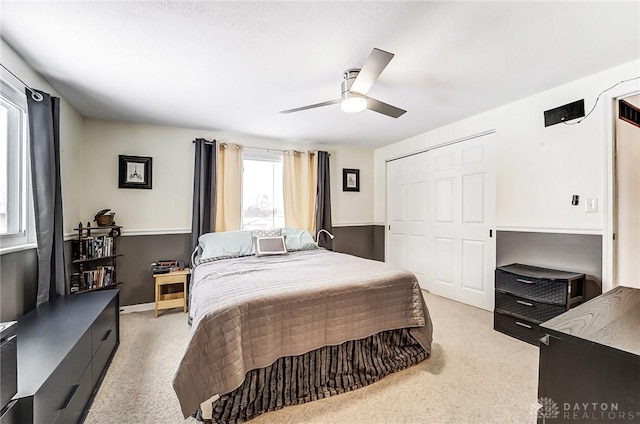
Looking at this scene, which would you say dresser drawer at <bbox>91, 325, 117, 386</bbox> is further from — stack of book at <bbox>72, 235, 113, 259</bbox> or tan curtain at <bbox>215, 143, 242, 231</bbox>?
tan curtain at <bbox>215, 143, 242, 231</bbox>

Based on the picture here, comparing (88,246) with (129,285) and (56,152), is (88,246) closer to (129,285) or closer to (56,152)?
(129,285)

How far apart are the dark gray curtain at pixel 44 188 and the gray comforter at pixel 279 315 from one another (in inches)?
43.2

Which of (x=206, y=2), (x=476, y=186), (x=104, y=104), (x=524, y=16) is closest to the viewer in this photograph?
(x=206, y=2)

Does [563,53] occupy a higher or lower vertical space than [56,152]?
higher

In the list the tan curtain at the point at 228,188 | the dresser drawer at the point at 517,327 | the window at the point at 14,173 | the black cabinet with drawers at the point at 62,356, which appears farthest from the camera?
the tan curtain at the point at 228,188

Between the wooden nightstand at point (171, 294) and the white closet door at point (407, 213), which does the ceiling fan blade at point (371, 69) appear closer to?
the white closet door at point (407, 213)

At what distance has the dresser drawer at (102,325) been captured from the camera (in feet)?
5.96

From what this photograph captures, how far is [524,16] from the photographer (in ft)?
5.30

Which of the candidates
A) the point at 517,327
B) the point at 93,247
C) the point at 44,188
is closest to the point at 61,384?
the point at 44,188

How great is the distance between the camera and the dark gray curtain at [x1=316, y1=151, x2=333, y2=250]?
4.45 metres

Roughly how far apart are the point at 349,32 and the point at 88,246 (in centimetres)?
335

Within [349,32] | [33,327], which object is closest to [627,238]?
[349,32]

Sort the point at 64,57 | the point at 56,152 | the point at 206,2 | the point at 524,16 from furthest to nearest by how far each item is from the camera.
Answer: the point at 56,152
the point at 64,57
the point at 524,16
the point at 206,2

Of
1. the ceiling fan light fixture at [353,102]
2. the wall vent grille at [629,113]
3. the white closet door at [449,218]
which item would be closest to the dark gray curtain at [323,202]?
the white closet door at [449,218]
